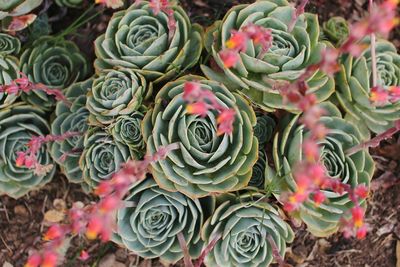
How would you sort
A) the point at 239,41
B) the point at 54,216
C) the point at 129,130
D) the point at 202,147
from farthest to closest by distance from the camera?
the point at 54,216 → the point at 129,130 → the point at 202,147 → the point at 239,41

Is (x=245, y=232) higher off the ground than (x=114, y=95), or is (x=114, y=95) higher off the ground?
(x=114, y=95)

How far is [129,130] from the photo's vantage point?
147 centimetres

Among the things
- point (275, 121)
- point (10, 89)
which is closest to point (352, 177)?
point (275, 121)

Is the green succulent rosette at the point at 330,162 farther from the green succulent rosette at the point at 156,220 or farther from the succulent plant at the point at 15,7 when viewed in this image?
the succulent plant at the point at 15,7

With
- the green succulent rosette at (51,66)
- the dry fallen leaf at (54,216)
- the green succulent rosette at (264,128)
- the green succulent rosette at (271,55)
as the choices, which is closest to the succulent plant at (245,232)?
the green succulent rosette at (264,128)

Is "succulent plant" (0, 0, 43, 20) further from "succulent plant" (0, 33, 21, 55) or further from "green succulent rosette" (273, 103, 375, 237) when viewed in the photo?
"green succulent rosette" (273, 103, 375, 237)

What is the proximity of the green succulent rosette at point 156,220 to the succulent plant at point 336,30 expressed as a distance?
0.63 meters

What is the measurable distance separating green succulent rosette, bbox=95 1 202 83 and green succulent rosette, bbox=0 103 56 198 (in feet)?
0.92

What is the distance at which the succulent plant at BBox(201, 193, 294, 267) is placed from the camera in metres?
1.43

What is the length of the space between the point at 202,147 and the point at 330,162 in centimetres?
34

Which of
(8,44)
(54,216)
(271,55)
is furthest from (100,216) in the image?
(8,44)

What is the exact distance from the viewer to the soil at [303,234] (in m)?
1.71

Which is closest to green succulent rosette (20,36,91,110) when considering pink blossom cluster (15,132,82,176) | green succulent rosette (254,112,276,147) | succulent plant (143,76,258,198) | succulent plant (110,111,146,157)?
pink blossom cluster (15,132,82,176)

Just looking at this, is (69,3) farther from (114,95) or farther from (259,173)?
(259,173)
